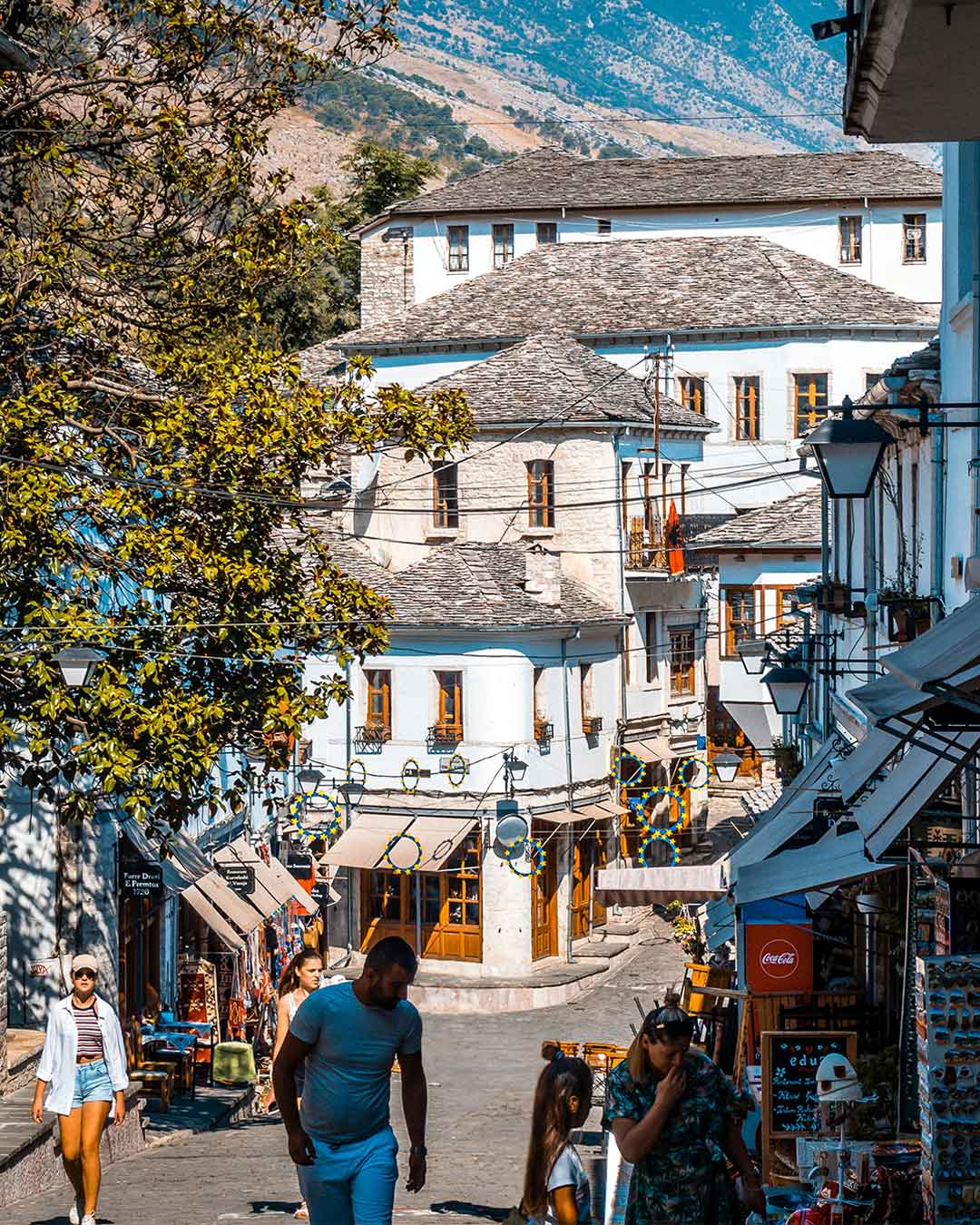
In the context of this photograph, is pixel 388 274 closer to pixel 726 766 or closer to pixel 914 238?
pixel 914 238

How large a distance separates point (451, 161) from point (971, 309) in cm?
15799

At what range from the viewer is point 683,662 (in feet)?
157

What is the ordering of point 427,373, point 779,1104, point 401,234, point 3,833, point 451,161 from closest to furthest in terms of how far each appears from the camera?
point 779,1104
point 3,833
point 427,373
point 401,234
point 451,161

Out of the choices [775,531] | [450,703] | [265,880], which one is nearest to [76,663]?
[265,880]

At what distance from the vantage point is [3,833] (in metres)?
21.8

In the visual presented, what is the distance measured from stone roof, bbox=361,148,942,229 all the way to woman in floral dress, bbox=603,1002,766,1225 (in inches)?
2264

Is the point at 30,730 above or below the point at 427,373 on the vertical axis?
below

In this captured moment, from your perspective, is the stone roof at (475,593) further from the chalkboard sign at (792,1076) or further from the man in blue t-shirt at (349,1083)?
the man in blue t-shirt at (349,1083)

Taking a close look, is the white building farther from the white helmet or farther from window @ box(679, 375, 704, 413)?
the white helmet

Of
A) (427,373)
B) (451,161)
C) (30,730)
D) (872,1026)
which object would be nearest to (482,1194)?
(872,1026)

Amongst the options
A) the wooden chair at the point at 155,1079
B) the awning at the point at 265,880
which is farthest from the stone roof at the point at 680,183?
the wooden chair at the point at 155,1079

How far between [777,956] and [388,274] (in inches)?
2092

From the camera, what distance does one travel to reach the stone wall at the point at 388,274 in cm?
6738

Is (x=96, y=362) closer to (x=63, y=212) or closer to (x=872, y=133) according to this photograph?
(x=63, y=212)
